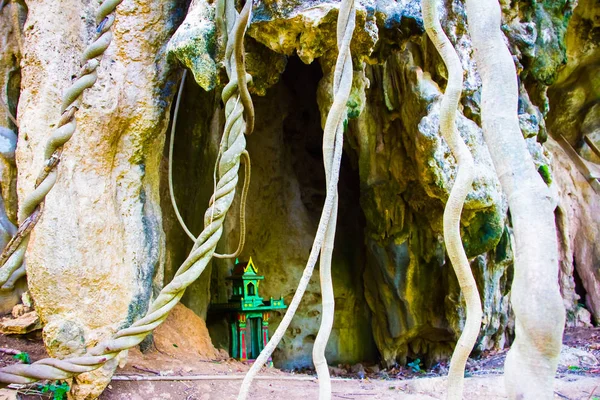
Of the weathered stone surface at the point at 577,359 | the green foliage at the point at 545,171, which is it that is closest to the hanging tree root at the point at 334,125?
the green foliage at the point at 545,171

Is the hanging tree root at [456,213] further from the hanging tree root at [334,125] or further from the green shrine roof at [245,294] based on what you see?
the green shrine roof at [245,294]

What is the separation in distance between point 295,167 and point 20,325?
3.52 metres

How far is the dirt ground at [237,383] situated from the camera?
2178mm

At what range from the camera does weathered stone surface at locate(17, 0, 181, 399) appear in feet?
6.52

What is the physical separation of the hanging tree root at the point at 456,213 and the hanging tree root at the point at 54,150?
1.19 meters

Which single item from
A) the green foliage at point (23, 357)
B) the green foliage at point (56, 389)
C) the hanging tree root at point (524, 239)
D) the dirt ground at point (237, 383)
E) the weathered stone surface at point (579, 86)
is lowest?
the dirt ground at point (237, 383)

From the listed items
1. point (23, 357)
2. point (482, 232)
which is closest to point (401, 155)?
point (482, 232)

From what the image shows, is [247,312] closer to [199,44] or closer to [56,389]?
[56,389]

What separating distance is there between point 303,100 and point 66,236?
3866 mm

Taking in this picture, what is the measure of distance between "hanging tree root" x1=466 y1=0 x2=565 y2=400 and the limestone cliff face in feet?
5.41

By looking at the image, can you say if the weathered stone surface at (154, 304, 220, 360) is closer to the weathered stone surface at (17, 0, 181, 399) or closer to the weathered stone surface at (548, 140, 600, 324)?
the weathered stone surface at (17, 0, 181, 399)

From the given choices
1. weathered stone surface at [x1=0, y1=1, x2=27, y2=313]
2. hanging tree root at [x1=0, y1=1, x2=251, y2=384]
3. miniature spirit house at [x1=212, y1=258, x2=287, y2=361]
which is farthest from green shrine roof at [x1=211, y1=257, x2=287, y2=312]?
hanging tree root at [x1=0, y1=1, x2=251, y2=384]

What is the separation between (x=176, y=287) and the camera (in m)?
1.45

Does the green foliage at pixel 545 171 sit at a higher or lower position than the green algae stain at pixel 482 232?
higher
